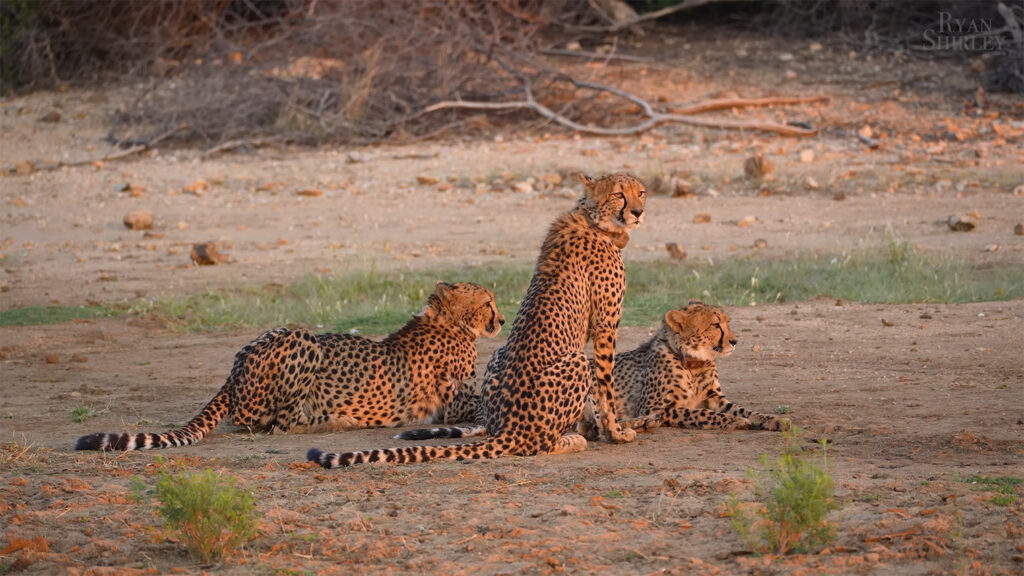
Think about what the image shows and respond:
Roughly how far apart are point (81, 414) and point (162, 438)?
1.08 meters

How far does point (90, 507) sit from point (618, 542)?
1.93 meters

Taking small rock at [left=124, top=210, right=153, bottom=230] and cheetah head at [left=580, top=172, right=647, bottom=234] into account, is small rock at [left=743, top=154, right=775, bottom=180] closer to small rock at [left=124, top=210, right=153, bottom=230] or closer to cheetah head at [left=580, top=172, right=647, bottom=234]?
small rock at [left=124, top=210, right=153, bottom=230]

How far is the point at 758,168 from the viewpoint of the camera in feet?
44.0

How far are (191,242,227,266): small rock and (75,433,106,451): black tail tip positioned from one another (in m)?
5.54

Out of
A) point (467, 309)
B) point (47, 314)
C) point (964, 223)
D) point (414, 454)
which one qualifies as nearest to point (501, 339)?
point (467, 309)

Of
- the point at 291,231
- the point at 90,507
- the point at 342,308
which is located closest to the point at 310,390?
the point at 90,507

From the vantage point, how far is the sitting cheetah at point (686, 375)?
21.4ft

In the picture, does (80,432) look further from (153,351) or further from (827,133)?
(827,133)

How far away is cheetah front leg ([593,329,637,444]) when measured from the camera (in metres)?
6.13

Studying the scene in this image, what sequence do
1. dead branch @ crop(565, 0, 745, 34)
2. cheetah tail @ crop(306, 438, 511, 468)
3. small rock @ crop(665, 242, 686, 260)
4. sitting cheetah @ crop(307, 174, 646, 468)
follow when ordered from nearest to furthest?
cheetah tail @ crop(306, 438, 511, 468) → sitting cheetah @ crop(307, 174, 646, 468) → small rock @ crop(665, 242, 686, 260) → dead branch @ crop(565, 0, 745, 34)

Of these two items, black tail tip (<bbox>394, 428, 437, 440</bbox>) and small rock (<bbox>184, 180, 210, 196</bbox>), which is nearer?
black tail tip (<bbox>394, 428, 437, 440</bbox>)

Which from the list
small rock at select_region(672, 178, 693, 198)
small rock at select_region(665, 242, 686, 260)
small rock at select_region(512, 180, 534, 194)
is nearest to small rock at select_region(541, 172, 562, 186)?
small rock at select_region(512, 180, 534, 194)

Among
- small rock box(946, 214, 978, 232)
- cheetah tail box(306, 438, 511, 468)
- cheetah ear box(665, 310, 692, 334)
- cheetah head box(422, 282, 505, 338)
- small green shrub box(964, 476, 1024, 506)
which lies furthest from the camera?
small rock box(946, 214, 978, 232)

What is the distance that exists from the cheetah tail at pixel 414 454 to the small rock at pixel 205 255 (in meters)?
6.11
